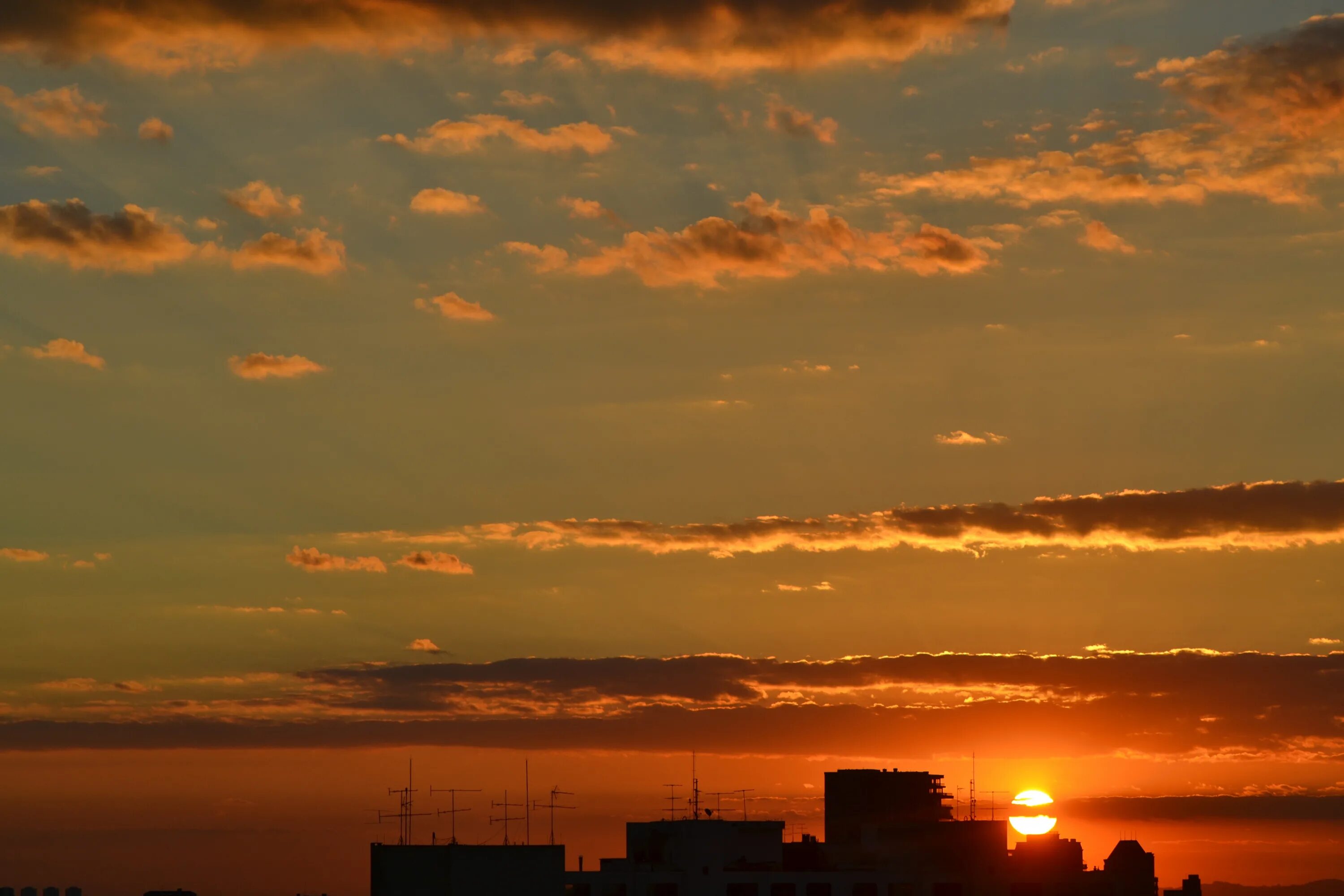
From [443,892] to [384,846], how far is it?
28.8 feet

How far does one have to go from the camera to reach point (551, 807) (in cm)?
19950

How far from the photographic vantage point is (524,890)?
621 feet

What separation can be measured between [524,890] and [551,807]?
40.1 ft

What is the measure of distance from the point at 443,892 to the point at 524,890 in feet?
27.5

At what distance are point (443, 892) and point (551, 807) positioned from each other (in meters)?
17.4

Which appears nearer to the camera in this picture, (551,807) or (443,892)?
(443,892)

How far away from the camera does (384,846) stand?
191 m

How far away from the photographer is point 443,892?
18675 cm

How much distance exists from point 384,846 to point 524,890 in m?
15.3
